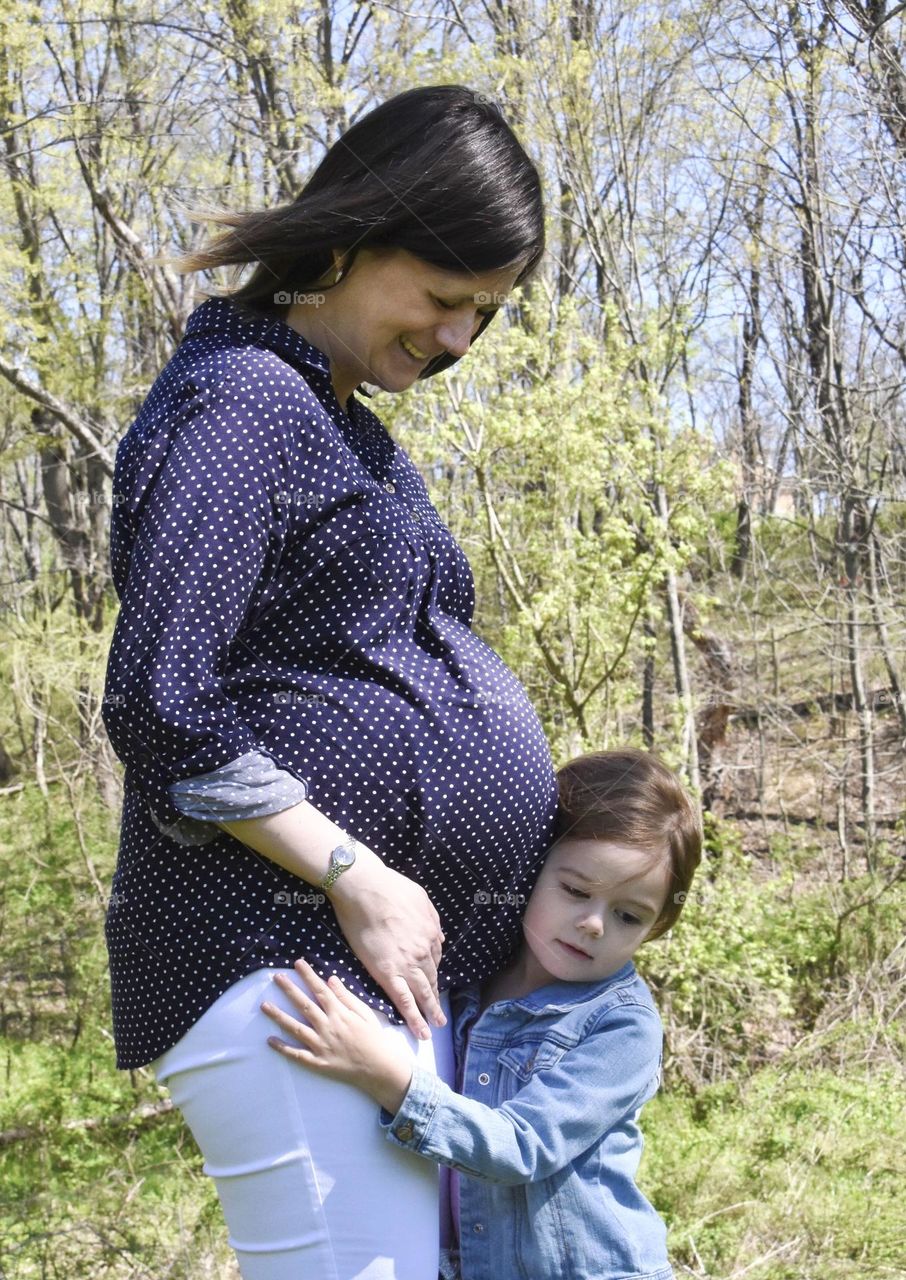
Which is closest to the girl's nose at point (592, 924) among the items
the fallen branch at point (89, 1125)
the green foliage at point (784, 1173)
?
the green foliage at point (784, 1173)

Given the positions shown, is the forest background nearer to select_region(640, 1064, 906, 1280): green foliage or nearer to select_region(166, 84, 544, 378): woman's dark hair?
select_region(640, 1064, 906, 1280): green foliage

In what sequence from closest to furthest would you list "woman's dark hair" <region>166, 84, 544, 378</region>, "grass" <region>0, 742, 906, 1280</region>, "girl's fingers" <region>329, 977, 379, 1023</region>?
1. "girl's fingers" <region>329, 977, 379, 1023</region>
2. "woman's dark hair" <region>166, 84, 544, 378</region>
3. "grass" <region>0, 742, 906, 1280</region>

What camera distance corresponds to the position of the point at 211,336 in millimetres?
1535

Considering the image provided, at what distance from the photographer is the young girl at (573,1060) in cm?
158

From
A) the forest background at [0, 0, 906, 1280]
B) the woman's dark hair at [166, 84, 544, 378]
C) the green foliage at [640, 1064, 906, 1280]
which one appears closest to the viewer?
the woman's dark hair at [166, 84, 544, 378]

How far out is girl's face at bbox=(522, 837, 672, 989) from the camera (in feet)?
5.68

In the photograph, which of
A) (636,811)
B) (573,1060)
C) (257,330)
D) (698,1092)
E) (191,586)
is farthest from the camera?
(698,1092)

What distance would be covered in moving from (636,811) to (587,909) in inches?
6.4

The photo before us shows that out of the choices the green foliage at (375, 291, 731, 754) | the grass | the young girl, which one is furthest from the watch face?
the green foliage at (375, 291, 731, 754)

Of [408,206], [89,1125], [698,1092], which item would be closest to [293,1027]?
[408,206]

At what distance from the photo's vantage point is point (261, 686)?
1442mm

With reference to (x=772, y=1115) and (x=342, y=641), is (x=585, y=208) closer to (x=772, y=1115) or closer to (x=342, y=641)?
(x=772, y=1115)

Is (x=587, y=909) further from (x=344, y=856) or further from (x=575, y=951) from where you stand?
(x=344, y=856)

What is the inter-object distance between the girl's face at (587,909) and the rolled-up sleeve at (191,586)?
0.51 m
